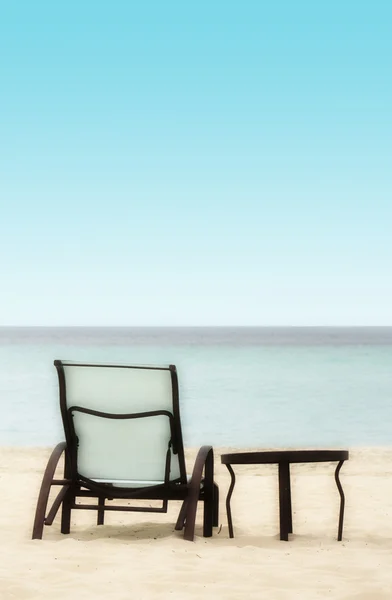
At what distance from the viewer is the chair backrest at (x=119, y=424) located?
3990 mm

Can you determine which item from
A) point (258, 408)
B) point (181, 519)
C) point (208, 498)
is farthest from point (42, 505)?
point (258, 408)

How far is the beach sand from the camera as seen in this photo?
3.09 meters

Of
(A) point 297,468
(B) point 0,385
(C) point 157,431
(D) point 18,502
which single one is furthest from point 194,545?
(B) point 0,385

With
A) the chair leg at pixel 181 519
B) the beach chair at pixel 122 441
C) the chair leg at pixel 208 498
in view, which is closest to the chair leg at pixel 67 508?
the beach chair at pixel 122 441

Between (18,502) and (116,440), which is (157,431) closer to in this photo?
(116,440)

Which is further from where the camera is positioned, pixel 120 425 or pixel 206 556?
pixel 120 425

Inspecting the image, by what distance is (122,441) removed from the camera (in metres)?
4.05

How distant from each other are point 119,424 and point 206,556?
84 cm

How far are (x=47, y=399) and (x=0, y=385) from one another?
5312mm

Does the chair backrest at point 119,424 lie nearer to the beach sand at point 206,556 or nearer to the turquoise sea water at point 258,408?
the beach sand at point 206,556

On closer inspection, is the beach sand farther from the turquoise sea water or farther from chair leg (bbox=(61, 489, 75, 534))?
the turquoise sea water

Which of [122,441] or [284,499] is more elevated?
[122,441]

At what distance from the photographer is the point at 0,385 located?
25.6 m

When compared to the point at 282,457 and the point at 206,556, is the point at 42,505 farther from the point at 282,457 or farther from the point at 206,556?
the point at 282,457
